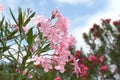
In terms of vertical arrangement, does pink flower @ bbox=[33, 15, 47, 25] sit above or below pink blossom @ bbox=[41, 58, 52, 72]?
above

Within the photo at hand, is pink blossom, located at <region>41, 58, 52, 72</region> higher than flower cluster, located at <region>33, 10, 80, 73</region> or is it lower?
lower

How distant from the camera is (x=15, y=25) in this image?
1897 millimetres

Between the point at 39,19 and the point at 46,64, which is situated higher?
the point at 39,19

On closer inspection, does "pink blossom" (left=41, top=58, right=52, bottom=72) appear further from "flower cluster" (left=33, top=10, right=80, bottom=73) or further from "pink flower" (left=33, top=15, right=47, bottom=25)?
"pink flower" (left=33, top=15, right=47, bottom=25)

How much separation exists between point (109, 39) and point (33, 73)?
5477 millimetres

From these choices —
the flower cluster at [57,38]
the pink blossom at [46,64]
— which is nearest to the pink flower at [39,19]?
the flower cluster at [57,38]

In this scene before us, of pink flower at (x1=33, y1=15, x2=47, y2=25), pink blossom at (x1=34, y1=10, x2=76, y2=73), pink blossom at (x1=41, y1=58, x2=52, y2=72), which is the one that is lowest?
pink blossom at (x1=41, y1=58, x2=52, y2=72)

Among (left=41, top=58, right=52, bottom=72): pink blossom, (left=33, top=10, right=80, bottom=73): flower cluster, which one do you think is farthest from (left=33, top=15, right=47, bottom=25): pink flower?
(left=41, top=58, right=52, bottom=72): pink blossom

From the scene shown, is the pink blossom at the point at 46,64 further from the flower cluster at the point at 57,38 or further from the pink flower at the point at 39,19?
the pink flower at the point at 39,19

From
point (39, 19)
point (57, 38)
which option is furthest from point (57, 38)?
point (39, 19)

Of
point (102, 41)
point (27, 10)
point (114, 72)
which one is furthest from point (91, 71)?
point (27, 10)

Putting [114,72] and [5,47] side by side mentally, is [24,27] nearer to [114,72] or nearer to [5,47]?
[5,47]

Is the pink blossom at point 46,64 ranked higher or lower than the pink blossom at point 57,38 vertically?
lower

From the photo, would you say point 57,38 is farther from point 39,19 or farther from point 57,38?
point 39,19
